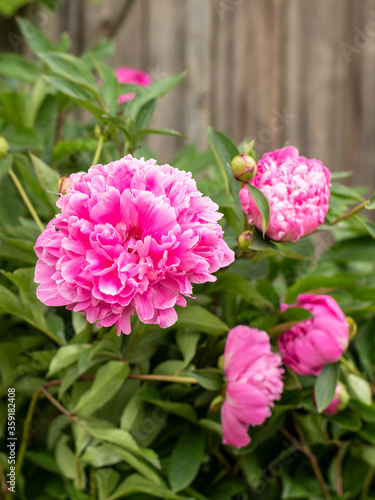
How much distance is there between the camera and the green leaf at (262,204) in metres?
0.43

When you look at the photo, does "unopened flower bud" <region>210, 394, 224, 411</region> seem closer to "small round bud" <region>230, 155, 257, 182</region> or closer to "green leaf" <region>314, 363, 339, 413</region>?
"green leaf" <region>314, 363, 339, 413</region>

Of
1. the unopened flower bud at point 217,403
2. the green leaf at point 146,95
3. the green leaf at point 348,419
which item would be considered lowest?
the green leaf at point 348,419

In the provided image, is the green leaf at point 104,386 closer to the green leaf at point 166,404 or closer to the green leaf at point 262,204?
the green leaf at point 166,404

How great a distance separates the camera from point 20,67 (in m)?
0.83

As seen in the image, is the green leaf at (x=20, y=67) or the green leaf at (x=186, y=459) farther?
the green leaf at (x=20, y=67)

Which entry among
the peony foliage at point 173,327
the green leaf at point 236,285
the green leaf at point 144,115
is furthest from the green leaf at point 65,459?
the green leaf at point 144,115

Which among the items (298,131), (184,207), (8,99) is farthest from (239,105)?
(184,207)

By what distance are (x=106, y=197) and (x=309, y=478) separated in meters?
0.47

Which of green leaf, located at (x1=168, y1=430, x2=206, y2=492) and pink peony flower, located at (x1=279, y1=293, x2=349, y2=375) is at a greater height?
pink peony flower, located at (x1=279, y1=293, x2=349, y2=375)

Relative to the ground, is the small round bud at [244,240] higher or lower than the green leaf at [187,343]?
higher

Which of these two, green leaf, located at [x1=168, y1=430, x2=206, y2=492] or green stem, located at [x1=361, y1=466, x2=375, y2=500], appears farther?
green stem, located at [x1=361, y1=466, x2=375, y2=500]

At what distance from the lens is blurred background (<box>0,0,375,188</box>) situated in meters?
1.60

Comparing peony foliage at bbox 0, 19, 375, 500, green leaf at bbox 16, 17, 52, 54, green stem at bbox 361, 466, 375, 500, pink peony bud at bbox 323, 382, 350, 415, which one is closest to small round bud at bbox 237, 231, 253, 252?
peony foliage at bbox 0, 19, 375, 500

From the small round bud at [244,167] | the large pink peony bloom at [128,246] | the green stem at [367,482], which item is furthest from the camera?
Answer: the green stem at [367,482]
